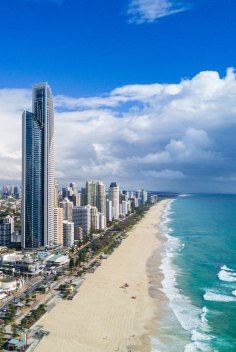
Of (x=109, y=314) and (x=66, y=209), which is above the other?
(x=66, y=209)

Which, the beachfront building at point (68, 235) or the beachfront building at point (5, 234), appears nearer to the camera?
the beachfront building at point (5, 234)

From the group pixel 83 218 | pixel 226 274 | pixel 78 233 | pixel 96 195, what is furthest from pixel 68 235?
pixel 96 195

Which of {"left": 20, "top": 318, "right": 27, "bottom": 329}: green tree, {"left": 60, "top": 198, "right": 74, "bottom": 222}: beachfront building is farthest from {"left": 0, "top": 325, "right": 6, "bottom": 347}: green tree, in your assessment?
{"left": 60, "top": 198, "right": 74, "bottom": 222}: beachfront building

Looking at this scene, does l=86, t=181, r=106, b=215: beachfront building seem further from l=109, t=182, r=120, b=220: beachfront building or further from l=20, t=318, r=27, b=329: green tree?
l=20, t=318, r=27, b=329: green tree

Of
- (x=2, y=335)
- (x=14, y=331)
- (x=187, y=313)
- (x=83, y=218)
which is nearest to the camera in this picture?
(x=2, y=335)

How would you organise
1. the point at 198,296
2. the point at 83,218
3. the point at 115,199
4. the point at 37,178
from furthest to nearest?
the point at 115,199 → the point at 83,218 → the point at 37,178 → the point at 198,296

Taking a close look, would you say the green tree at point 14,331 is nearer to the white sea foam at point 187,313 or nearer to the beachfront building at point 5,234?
the white sea foam at point 187,313

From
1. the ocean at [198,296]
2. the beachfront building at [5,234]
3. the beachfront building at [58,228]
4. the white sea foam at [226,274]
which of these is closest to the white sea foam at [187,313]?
the ocean at [198,296]

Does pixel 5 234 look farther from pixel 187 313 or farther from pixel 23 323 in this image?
pixel 187 313
